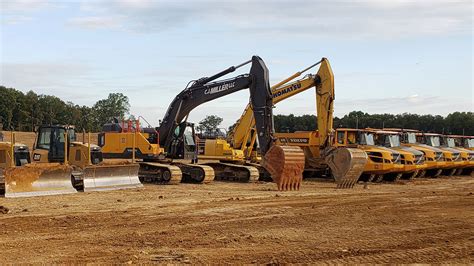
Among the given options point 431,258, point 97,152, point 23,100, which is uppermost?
point 23,100

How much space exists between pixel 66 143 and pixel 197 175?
5.74m

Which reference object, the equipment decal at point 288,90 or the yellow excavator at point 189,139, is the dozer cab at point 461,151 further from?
the yellow excavator at point 189,139

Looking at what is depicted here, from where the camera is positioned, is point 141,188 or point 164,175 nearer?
point 141,188

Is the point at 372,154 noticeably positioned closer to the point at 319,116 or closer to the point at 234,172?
the point at 319,116

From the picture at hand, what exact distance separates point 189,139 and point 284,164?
5714 mm

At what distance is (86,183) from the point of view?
59.8 feet

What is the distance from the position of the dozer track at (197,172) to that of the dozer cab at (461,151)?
1577cm

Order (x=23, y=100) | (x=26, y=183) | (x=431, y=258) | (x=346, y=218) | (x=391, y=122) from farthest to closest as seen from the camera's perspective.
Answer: (x=391, y=122)
(x=23, y=100)
(x=26, y=183)
(x=346, y=218)
(x=431, y=258)

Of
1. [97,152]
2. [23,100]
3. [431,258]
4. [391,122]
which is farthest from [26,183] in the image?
[391,122]

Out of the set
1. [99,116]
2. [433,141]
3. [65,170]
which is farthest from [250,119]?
[99,116]

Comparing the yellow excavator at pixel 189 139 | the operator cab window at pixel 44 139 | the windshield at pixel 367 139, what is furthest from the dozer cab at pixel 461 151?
the operator cab window at pixel 44 139

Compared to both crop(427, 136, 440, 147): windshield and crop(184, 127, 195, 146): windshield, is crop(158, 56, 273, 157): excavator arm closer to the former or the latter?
crop(184, 127, 195, 146): windshield

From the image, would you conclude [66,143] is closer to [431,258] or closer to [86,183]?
[86,183]

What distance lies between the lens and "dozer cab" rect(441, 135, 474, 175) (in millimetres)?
32438
